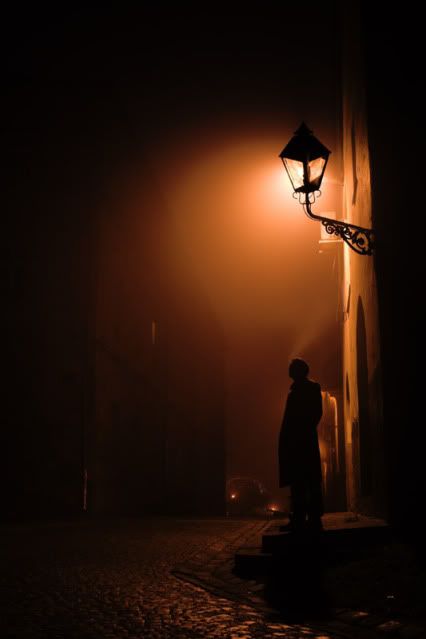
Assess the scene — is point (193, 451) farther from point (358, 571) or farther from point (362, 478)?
point (358, 571)

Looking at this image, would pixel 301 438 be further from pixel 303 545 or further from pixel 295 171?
pixel 295 171

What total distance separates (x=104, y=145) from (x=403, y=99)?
642 inches

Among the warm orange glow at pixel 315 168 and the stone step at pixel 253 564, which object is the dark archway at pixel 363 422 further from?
the stone step at pixel 253 564

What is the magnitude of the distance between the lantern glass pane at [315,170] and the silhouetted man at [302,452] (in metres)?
2.32

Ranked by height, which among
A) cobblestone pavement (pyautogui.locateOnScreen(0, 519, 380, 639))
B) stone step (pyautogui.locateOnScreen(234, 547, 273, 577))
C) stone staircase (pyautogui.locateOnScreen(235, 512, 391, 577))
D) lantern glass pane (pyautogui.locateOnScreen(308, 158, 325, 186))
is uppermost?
lantern glass pane (pyautogui.locateOnScreen(308, 158, 325, 186))

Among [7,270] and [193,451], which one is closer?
[7,270]

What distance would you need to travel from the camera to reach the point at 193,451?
37938mm

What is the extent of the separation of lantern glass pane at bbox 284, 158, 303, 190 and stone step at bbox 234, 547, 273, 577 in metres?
4.30

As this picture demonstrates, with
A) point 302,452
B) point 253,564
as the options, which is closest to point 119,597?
point 253,564

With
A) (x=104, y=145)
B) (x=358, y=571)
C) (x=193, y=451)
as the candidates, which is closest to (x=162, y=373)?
(x=193, y=451)

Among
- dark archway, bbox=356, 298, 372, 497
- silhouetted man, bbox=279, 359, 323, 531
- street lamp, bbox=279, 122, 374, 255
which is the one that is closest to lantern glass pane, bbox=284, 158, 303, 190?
street lamp, bbox=279, 122, 374, 255

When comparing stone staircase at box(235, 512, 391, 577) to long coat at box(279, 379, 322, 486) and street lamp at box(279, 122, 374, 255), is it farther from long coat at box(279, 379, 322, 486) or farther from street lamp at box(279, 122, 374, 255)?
street lamp at box(279, 122, 374, 255)

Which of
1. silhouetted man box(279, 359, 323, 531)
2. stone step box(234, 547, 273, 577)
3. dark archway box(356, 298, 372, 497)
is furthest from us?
dark archway box(356, 298, 372, 497)

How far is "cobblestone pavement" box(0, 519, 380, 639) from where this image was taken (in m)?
4.45
